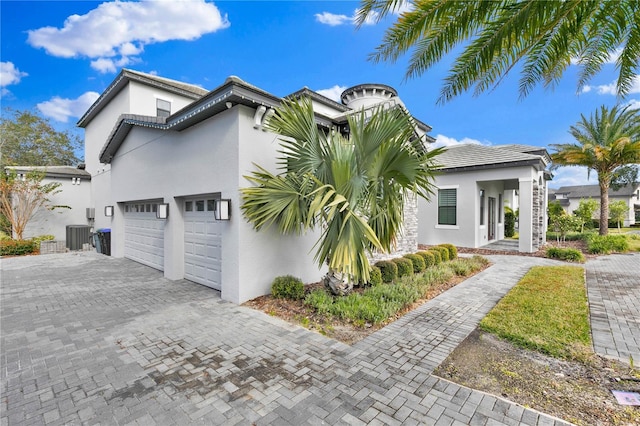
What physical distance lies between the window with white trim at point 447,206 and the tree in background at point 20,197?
20.7m

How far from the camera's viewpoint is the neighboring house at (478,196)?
42.9ft

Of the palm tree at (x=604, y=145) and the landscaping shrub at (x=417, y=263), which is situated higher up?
the palm tree at (x=604, y=145)

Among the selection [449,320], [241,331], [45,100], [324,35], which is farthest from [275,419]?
[45,100]

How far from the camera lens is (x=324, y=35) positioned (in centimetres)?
967

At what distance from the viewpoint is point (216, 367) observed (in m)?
3.63

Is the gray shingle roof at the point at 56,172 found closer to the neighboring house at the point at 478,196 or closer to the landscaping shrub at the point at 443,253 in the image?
the neighboring house at the point at 478,196

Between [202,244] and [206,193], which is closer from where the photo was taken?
[206,193]

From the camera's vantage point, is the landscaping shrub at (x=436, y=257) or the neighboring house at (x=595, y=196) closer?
the landscaping shrub at (x=436, y=257)

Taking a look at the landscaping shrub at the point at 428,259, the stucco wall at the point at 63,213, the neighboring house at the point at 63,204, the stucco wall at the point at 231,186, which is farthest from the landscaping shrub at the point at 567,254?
the stucco wall at the point at 63,213

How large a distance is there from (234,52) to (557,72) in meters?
10.9

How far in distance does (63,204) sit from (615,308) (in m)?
23.8

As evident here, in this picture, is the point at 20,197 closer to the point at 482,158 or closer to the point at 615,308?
the point at 615,308

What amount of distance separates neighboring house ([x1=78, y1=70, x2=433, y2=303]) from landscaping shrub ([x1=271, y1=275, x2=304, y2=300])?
0.37 m

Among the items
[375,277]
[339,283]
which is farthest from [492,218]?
[339,283]
